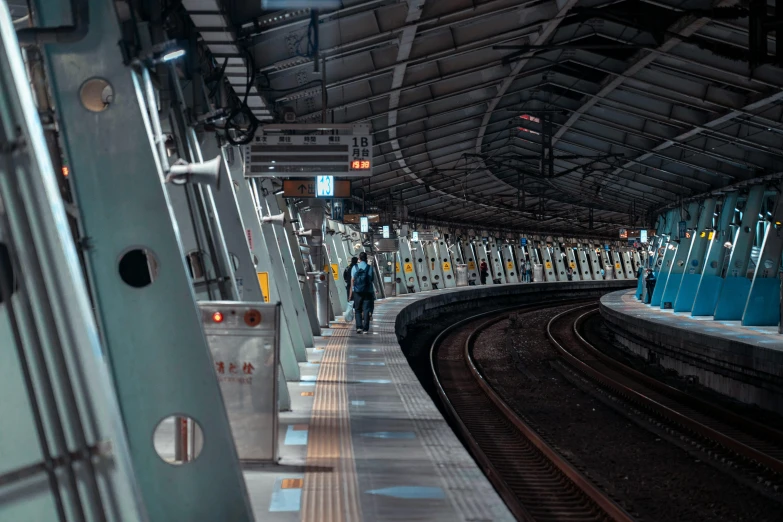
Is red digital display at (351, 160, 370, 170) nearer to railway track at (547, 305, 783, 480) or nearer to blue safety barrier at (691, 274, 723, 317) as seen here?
railway track at (547, 305, 783, 480)

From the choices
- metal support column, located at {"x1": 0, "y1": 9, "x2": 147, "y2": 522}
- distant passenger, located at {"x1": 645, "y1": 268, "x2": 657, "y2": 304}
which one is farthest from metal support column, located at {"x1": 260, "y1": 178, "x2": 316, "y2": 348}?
distant passenger, located at {"x1": 645, "y1": 268, "x2": 657, "y2": 304}

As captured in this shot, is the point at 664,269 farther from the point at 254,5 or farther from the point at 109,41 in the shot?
the point at 109,41

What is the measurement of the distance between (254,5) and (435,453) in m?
5.47

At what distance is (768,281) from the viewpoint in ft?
65.9

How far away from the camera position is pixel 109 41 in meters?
5.27

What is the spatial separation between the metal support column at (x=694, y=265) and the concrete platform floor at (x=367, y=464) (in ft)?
59.1

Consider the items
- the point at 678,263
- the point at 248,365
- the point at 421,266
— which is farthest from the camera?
the point at 421,266

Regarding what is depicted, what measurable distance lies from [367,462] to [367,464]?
0.26 ft

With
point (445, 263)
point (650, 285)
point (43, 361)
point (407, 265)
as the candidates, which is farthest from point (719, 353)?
point (445, 263)

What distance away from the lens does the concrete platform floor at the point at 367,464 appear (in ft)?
18.7

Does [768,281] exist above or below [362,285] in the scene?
below

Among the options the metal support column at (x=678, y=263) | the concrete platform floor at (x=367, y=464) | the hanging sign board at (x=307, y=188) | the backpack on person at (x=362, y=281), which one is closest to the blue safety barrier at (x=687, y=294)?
the metal support column at (x=678, y=263)

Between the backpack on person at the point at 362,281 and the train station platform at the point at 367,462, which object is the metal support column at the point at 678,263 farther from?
the train station platform at the point at 367,462

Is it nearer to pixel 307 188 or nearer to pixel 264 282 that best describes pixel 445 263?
pixel 307 188
